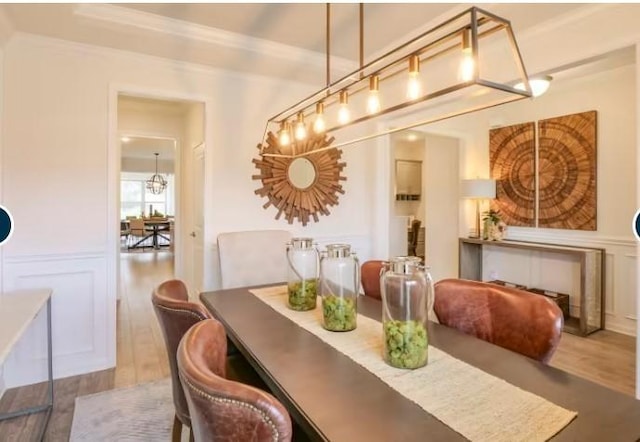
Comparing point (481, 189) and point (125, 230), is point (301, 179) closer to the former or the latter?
point (481, 189)

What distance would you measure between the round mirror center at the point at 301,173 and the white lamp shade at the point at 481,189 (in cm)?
209

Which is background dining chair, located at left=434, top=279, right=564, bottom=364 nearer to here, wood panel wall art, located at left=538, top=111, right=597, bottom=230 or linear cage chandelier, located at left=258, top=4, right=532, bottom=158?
linear cage chandelier, located at left=258, top=4, right=532, bottom=158

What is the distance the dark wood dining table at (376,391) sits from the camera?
2.86ft

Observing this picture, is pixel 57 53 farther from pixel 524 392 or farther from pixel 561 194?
pixel 561 194

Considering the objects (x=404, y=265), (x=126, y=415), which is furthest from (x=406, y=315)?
(x=126, y=415)

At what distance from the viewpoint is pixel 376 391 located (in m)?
1.06

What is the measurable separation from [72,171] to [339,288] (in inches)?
90.6

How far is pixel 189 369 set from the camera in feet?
2.65

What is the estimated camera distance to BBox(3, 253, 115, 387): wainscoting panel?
8.60ft

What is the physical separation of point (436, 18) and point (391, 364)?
7.32ft

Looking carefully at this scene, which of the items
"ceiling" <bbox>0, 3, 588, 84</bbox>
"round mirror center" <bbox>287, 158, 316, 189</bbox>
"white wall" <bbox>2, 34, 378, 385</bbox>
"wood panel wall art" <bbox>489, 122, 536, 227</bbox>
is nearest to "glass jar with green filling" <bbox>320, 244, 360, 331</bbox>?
"ceiling" <bbox>0, 3, 588, 84</bbox>

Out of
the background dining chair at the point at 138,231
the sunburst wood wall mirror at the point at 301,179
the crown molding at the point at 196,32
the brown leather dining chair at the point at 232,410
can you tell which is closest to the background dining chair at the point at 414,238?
the sunburst wood wall mirror at the point at 301,179

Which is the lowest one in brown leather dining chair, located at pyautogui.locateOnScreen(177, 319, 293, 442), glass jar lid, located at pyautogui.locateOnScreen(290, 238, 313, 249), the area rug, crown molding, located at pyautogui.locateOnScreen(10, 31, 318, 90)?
the area rug

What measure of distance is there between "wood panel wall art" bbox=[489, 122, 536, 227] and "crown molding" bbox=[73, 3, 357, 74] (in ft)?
7.80
